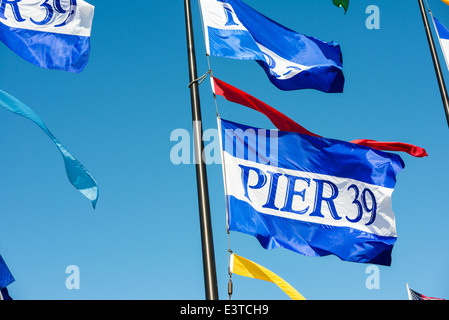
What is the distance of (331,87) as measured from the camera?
1118cm

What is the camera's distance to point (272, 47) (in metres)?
10.7

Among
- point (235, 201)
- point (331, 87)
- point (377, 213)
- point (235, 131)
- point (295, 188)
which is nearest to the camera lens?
point (235, 201)

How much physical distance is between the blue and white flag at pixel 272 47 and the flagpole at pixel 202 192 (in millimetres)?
858

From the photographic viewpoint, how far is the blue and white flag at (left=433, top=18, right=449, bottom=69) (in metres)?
13.2

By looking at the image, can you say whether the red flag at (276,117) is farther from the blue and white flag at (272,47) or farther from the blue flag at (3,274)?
the blue flag at (3,274)

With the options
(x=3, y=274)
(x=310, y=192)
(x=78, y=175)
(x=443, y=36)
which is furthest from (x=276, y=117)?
(x=443, y=36)

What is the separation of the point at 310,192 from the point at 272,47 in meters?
3.20

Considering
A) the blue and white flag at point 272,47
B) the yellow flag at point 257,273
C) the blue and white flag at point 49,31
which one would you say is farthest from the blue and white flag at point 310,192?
the blue and white flag at point 49,31

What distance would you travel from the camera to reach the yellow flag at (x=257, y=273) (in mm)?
7432

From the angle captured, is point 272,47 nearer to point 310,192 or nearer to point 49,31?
point 310,192

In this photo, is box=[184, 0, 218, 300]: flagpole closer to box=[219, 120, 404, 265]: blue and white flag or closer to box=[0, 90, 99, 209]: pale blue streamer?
box=[219, 120, 404, 265]: blue and white flag
